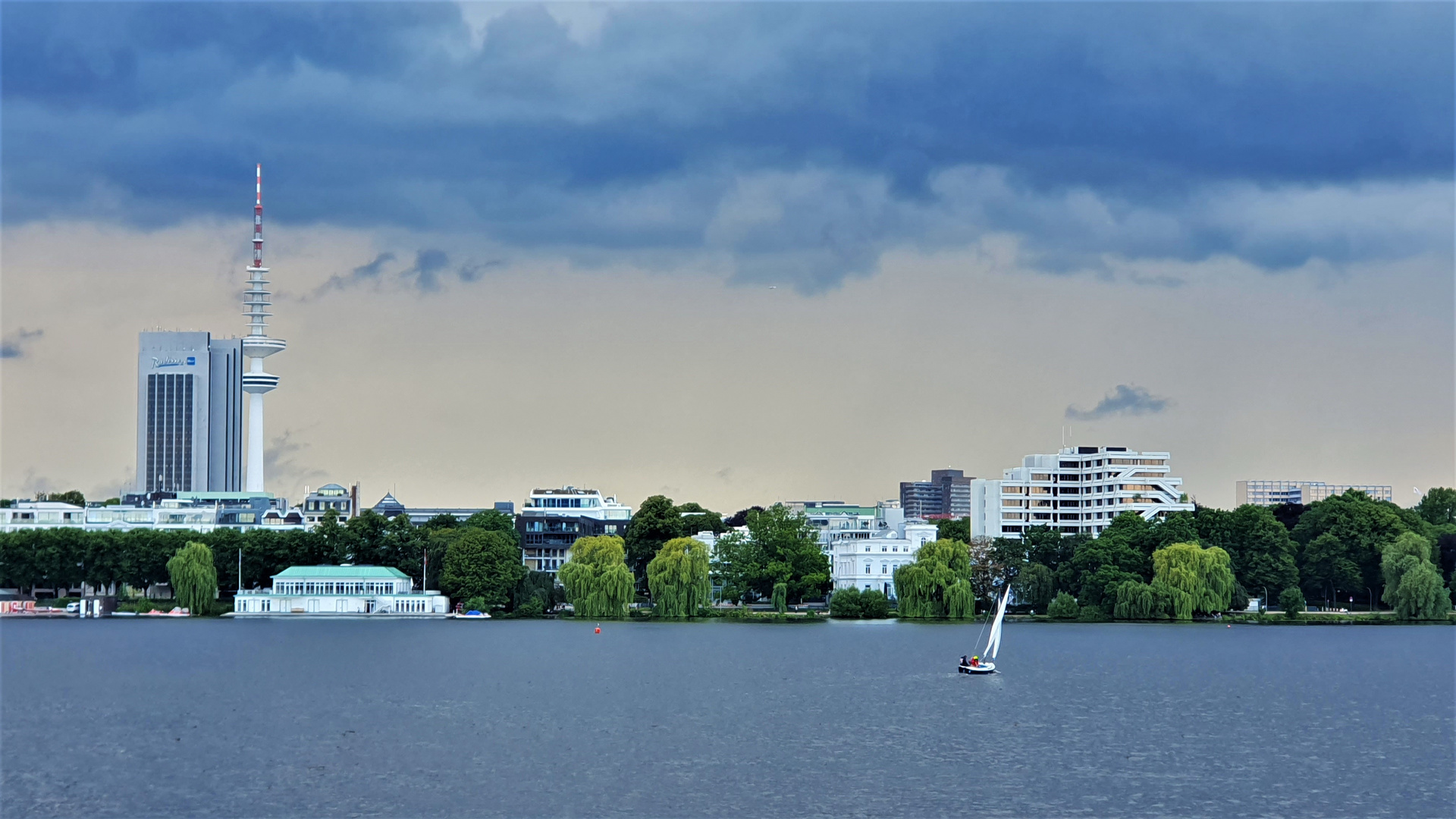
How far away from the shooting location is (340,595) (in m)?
156

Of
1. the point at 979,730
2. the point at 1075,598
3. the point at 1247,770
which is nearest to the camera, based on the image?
the point at 1247,770

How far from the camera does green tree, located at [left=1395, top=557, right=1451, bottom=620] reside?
140000mm

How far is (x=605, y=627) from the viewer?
136 m

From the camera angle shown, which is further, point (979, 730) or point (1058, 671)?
point (1058, 671)

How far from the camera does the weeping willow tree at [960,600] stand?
466 feet

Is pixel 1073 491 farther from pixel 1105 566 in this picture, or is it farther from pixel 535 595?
pixel 535 595

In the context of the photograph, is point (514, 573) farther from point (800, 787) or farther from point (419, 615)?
point (800, 787)

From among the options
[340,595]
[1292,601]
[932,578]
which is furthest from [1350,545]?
[340,595]

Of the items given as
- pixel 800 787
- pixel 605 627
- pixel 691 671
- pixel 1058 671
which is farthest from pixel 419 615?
pixel 800 787

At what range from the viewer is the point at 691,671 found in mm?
93625

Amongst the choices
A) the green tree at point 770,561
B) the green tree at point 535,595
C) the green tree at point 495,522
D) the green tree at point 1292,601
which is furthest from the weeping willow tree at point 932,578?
the green tree at point 495,522

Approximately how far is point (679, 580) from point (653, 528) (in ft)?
54.5

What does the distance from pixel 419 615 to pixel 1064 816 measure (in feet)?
355

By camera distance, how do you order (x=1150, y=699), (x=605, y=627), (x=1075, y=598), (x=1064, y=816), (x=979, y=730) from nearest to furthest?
(x=1064, y=816), (x=979, y=730), (x=1150, y=699), (x=605, y=627), (x=1075, y=598)
